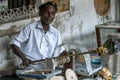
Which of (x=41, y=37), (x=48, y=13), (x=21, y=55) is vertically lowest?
(x=21, y=55)

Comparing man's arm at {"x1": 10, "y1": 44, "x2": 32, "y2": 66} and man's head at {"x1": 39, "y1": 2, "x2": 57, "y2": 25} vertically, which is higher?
man's head at {"x1": 39, "y1": 2, "x2": 57, "y2": 25}

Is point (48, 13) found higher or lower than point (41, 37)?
higher

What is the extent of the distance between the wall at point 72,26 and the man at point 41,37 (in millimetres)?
462

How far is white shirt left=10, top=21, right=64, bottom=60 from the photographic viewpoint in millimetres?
3498

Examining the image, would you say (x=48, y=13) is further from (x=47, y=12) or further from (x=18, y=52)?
(x=18, y=52)

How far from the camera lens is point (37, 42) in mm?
3533

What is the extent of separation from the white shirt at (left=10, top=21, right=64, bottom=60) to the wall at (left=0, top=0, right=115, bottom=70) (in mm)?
462

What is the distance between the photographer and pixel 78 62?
2.86 meters

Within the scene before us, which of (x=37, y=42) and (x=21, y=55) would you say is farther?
(x=37, y=42)

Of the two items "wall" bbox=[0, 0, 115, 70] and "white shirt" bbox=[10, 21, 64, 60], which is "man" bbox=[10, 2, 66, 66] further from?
"wall" bbox=[0, 0, 115, 70]

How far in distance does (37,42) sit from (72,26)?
196cm

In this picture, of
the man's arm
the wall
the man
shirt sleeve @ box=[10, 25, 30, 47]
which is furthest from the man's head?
the wall

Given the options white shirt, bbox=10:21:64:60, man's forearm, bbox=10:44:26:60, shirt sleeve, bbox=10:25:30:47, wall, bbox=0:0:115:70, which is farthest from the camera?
wall, bbox=0:0:115:70

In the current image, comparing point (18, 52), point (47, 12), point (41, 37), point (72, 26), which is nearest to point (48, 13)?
point (47, 12)
